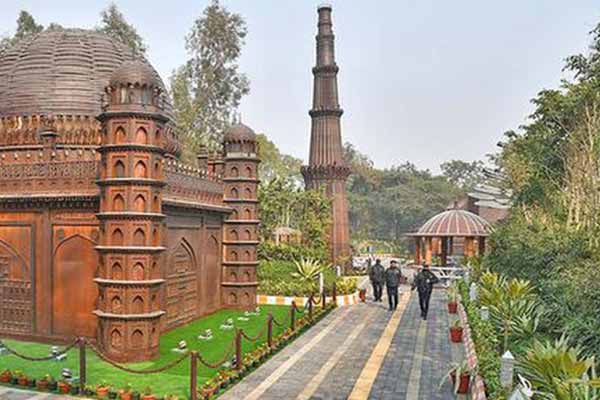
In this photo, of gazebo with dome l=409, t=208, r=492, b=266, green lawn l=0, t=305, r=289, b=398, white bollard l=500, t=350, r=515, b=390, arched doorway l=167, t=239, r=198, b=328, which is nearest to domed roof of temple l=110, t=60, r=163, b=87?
arched doorway l=167, t=239, r=198, b=328

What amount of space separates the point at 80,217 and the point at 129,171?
224 centimetres

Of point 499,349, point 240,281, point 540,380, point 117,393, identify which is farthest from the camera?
point 240,281

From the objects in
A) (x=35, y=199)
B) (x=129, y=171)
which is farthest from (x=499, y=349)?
(x=35, y=199)

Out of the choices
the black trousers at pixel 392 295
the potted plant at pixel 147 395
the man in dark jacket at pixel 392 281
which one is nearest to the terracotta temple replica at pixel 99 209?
the potted plant at pixel 147 395

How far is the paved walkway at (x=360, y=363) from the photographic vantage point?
34.0ft

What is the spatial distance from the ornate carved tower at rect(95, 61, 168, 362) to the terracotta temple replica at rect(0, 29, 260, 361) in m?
0.02

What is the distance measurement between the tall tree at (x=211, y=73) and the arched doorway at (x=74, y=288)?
912 inches

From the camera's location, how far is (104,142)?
41.9ft

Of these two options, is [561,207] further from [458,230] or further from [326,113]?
[326,113]

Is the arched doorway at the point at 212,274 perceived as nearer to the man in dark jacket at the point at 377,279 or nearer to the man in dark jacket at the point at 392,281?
the man in dark jacket at the point at 392,281

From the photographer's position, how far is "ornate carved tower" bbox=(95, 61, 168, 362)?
12.5m

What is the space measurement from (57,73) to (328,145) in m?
19.9

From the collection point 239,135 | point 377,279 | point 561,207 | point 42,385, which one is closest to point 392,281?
point 377,279

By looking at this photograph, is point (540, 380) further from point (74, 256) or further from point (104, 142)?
point (74, 256)
